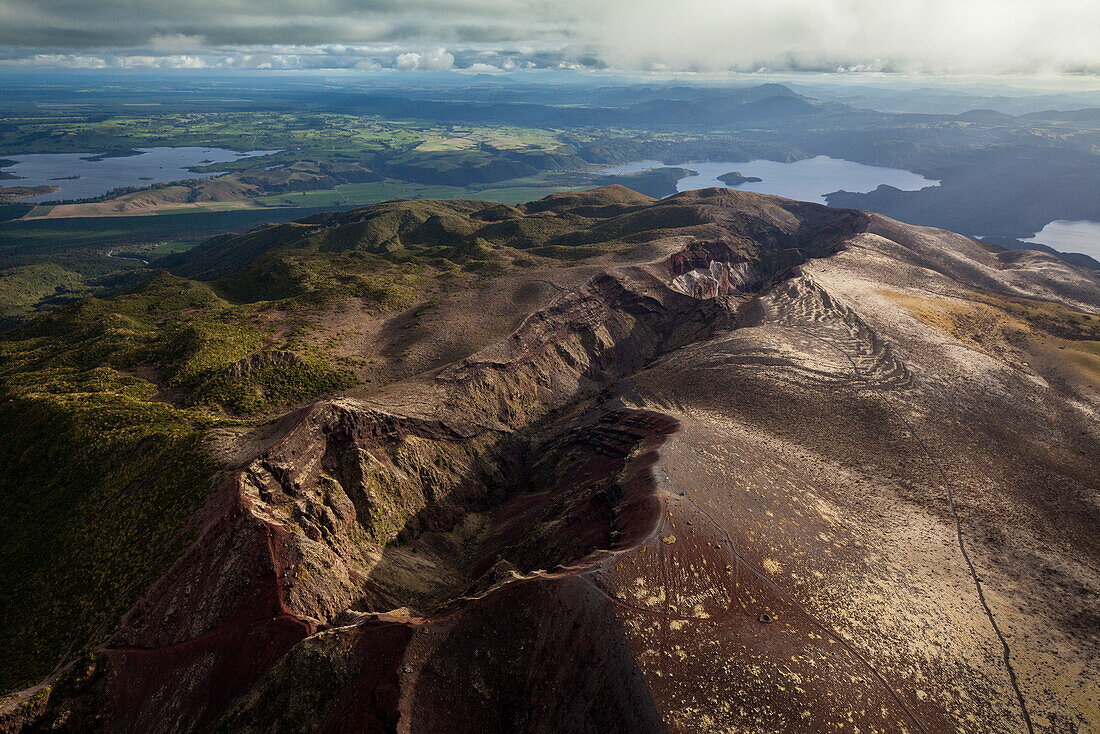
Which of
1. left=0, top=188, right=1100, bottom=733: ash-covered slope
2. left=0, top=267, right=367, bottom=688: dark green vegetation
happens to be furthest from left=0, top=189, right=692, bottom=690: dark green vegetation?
left=0, top=188, right=1100, bottom=733: ash-covered slope

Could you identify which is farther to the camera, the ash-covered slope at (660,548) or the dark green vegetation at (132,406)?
the dark green vegetation at (132,406)

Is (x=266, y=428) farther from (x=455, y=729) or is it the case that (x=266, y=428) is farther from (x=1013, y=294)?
(x=1013, y=294)

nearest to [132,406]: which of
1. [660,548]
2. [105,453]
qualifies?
[105,453]

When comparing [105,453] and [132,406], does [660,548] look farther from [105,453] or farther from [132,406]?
[132,406]

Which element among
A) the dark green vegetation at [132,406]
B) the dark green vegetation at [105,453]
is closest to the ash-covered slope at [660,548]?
the dark green vegetation at [105,453]

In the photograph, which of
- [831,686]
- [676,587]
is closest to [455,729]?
[676,587]

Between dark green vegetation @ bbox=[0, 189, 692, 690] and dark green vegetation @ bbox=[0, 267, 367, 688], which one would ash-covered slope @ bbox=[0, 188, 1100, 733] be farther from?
dark green vegetation @ bbox=[0, 189, 692, 690]

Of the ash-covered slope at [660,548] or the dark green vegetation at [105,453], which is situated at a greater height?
the dark green vegetation at [105,453]

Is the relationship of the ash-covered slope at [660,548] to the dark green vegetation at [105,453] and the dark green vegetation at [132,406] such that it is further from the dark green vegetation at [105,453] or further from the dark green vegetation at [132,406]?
the dark green vegetation at [132,406]

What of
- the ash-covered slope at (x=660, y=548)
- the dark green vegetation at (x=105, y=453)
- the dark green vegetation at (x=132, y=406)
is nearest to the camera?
the ash-covered slope at (x=660, y=548)
